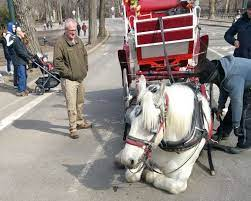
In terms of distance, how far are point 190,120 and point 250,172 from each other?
5.14 ft

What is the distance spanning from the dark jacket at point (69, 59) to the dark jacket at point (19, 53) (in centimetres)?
442

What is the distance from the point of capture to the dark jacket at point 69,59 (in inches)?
253

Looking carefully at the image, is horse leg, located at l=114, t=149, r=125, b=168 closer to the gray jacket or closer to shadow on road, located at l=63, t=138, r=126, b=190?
shadow on road, located at l=63, t=138, r=126, b=190

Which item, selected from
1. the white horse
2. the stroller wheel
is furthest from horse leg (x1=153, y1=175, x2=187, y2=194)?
the stroller wheel

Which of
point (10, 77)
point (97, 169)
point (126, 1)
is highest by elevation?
point (126, 1)

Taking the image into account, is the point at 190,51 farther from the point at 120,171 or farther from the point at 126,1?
the point at 120,171

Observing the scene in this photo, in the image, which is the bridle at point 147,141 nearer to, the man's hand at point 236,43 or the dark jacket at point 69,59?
the dark jacket at point 69,59

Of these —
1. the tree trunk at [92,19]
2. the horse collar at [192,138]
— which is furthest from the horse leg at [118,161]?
the tree trunk at [92,19]

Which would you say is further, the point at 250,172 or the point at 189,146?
the point at 250,172

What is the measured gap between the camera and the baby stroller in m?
11.0

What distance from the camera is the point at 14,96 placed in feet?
36.6

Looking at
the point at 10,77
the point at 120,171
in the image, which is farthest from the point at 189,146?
the point at 10,77

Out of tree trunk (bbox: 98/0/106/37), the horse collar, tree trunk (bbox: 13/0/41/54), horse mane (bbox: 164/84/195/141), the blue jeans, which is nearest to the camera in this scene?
horse mane (bbox: 164/84/195/141)

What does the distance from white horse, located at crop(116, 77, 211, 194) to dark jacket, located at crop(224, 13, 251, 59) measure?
2224 mm
